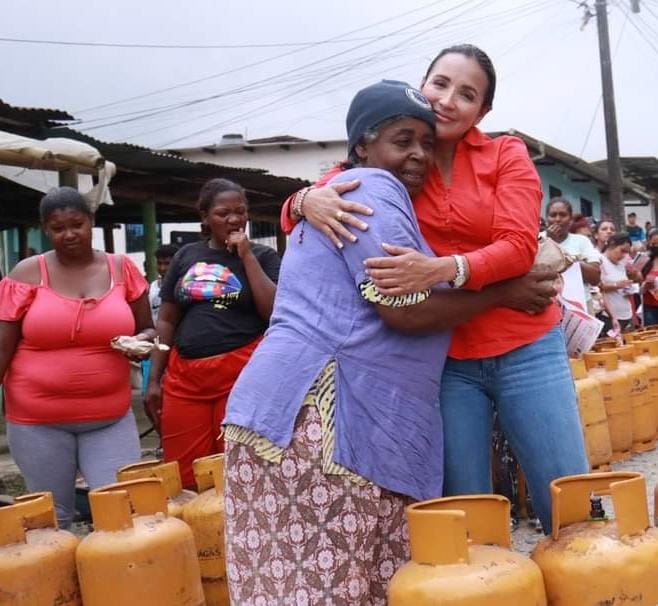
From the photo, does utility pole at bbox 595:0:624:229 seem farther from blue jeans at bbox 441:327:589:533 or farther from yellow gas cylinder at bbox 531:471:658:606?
yellow gas cylinder at bbox 531:471:658:606

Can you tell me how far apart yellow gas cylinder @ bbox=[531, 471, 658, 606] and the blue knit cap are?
92cm

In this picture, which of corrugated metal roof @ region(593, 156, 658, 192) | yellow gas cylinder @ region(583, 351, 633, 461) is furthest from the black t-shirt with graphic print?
corrugated metal roof @ region(593, 156, 658, 192)

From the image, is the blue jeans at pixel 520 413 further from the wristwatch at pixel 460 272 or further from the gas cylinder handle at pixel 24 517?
the gas cylinder handle at pixel 24 517

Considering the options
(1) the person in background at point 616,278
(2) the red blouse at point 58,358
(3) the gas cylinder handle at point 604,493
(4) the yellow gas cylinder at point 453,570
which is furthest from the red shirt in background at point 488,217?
(1) the person in background at point 616,278

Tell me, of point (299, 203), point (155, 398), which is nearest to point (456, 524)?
point (299, 203)

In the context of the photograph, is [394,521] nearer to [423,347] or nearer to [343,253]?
[423,347]

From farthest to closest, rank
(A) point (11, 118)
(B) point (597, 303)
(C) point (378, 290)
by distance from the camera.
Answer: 1. (A) point (11, 118)
2. (B) point (597, 303)
3. (C) point (378, 290)

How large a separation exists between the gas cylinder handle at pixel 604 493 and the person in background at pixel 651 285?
9458mm

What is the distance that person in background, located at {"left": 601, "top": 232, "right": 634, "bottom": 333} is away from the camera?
405 inches

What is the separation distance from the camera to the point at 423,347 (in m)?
2.23

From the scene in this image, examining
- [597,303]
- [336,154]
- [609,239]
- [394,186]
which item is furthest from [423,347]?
[336,154]

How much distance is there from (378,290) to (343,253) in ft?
0.43

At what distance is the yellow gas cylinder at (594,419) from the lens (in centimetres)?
602

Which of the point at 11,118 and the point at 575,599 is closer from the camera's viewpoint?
the point at 575,599
